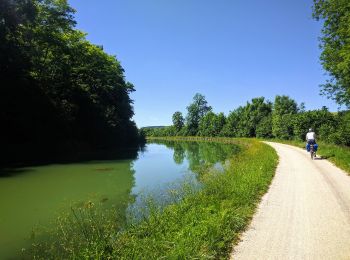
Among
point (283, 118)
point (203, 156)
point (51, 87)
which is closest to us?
point (51, 87)

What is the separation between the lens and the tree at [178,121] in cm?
14044

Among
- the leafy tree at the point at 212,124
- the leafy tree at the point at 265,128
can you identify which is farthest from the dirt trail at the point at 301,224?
the leafy tree at the point at 212,124

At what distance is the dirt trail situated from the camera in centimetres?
600

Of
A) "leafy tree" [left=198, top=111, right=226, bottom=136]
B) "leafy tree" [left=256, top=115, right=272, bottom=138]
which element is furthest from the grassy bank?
"leafy tree" [left=198, top=111, right=226, bottom=136]

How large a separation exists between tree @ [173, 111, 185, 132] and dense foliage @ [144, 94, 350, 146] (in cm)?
567

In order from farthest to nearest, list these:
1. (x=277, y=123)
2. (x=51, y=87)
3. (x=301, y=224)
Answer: (x=277, y=123), (x=51, y=87), (x=301, y=224)

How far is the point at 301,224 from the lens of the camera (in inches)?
298

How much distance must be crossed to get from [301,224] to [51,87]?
108ft

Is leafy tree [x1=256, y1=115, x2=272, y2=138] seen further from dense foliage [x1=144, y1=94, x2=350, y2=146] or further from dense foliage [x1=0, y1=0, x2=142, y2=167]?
dense foliage [x1=0, y1=0, x2=142, y2=167]

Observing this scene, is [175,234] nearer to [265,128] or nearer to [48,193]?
[48,193]

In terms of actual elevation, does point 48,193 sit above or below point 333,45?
below

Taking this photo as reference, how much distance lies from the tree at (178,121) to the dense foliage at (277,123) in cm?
567

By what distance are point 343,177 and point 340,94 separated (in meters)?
14.5

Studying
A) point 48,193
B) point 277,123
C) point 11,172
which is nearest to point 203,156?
point 11,172
